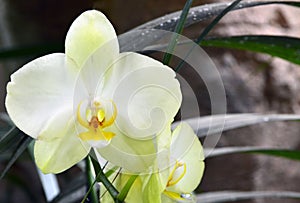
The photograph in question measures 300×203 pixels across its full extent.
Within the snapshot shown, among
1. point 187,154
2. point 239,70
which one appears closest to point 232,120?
point 187,154

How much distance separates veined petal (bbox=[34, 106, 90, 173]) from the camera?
13.4 inches

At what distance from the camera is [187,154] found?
0.40 meters

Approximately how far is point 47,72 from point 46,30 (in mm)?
1086

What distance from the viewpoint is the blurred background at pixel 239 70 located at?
129 cm

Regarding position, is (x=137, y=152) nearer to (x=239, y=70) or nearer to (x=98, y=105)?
(x=98, y=105)

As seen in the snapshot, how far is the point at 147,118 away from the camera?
0.34 m

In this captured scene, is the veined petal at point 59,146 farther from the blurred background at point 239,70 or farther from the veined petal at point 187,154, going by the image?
the blurred background at point 239,70

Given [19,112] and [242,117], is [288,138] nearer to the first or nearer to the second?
[242,117]

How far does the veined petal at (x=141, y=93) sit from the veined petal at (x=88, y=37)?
0.05ft

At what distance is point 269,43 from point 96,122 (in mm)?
274

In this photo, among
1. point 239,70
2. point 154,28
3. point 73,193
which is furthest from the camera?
point 239,70

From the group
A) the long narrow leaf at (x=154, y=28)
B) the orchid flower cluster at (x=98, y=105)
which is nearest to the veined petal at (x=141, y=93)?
the orchid flower cluster at (x=98, y=105)

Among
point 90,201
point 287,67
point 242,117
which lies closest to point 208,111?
point 287,67

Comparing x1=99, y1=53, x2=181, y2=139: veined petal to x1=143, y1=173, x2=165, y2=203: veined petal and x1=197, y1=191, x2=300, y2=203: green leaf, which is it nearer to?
x1=143, y1=173, x2=165, y2=203: veined petal
